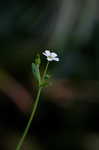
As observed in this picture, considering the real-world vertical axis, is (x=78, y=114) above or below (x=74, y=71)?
below

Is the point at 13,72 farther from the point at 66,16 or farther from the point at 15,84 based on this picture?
the point at 66,16

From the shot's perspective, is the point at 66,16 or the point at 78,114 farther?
the point at 78,114

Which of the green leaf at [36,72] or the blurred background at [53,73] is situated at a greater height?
the green leaf at [36,72]

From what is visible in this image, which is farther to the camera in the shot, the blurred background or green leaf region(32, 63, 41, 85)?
the blurred background

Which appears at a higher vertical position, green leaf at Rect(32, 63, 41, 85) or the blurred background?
green leaf at Rect(32, 63, 41, 85)

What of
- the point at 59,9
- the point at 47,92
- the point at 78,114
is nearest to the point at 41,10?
the point at 59,9

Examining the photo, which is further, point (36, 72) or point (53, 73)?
point (53, 73)

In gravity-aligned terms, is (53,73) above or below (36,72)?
below

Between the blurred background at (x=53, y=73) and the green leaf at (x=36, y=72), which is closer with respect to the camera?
the green leaf at (x=36, y=72)
